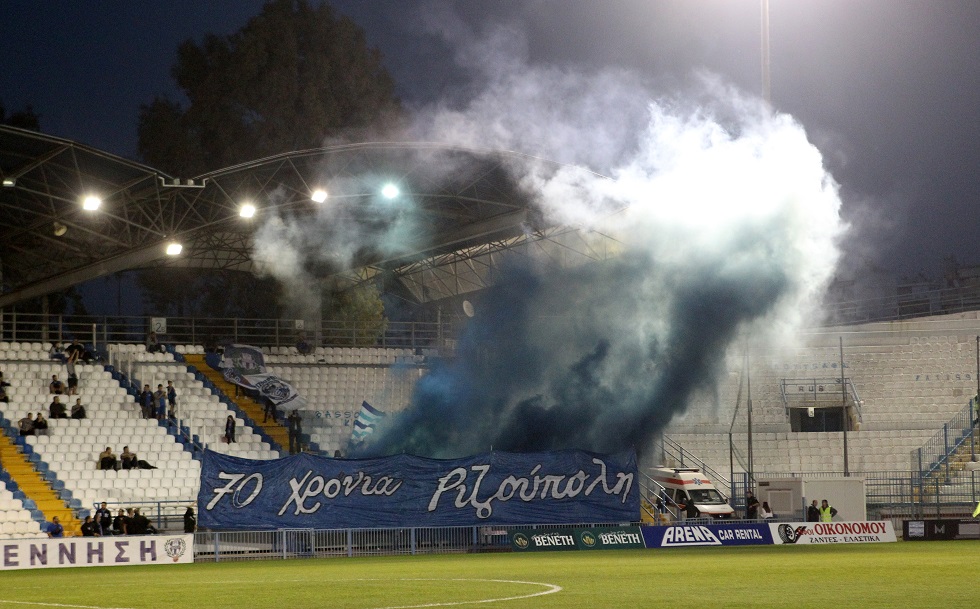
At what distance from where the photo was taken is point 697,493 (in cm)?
4056

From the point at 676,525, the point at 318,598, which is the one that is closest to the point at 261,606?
the point at 318,598

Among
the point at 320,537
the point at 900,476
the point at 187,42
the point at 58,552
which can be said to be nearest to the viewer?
the point at 58,552

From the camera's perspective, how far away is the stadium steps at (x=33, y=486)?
3538 cm

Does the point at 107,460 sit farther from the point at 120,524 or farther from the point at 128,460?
the point at 120,524

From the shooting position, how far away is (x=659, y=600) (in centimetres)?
1722

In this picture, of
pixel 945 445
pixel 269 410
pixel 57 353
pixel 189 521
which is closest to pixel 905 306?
pixel 945 445

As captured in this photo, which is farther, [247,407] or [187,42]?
[187,42]

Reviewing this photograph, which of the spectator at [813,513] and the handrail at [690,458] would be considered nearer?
the spectator at [813,513]

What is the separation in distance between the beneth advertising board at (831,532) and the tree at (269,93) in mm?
34452

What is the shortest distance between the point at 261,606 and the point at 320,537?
16012 mm

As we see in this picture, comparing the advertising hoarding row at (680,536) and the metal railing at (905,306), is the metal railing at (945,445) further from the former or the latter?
the advertising hoarding row at (680,536)

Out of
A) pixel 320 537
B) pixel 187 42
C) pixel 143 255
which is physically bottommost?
pixel 320 537

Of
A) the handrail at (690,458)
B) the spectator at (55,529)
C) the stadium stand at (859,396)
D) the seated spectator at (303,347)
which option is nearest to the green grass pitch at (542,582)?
the spectator at (55,529)

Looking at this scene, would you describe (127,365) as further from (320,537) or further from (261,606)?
(261,606)
